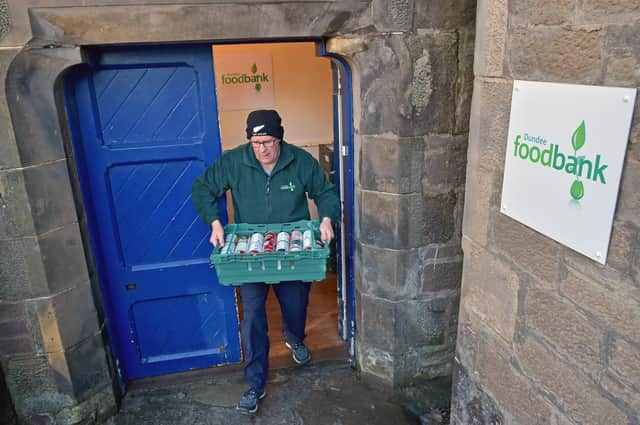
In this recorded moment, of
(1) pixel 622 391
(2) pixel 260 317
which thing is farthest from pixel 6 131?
(1) pixel 622 391

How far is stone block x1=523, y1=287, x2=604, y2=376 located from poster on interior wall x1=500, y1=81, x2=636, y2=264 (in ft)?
0.85

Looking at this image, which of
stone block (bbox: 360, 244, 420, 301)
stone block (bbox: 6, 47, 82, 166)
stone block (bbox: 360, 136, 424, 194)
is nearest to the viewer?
stone block (bbox: 6, 47, 82, 166)

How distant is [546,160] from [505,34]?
0.58 meters

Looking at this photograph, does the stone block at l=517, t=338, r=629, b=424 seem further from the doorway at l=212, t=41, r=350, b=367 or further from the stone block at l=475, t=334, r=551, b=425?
the doorway at l=212, t=41, r=350, b=367

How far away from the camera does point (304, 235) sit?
342 cm

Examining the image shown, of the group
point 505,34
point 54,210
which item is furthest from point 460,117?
point 54,210

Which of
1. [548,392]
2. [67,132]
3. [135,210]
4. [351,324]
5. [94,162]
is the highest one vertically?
[67,132]

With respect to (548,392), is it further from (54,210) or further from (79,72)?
(79,72)

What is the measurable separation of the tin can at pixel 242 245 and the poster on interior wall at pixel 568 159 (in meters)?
1.68

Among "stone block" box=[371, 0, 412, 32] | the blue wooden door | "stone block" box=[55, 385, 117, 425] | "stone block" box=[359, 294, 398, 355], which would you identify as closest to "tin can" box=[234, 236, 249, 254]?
the blue wooden door

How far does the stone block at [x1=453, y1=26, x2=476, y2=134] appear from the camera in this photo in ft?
10.5

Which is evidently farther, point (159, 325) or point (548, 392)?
point (159, 325)

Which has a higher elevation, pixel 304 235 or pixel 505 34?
pixel 505 34

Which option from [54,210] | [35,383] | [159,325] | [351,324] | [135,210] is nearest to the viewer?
[54,210]
